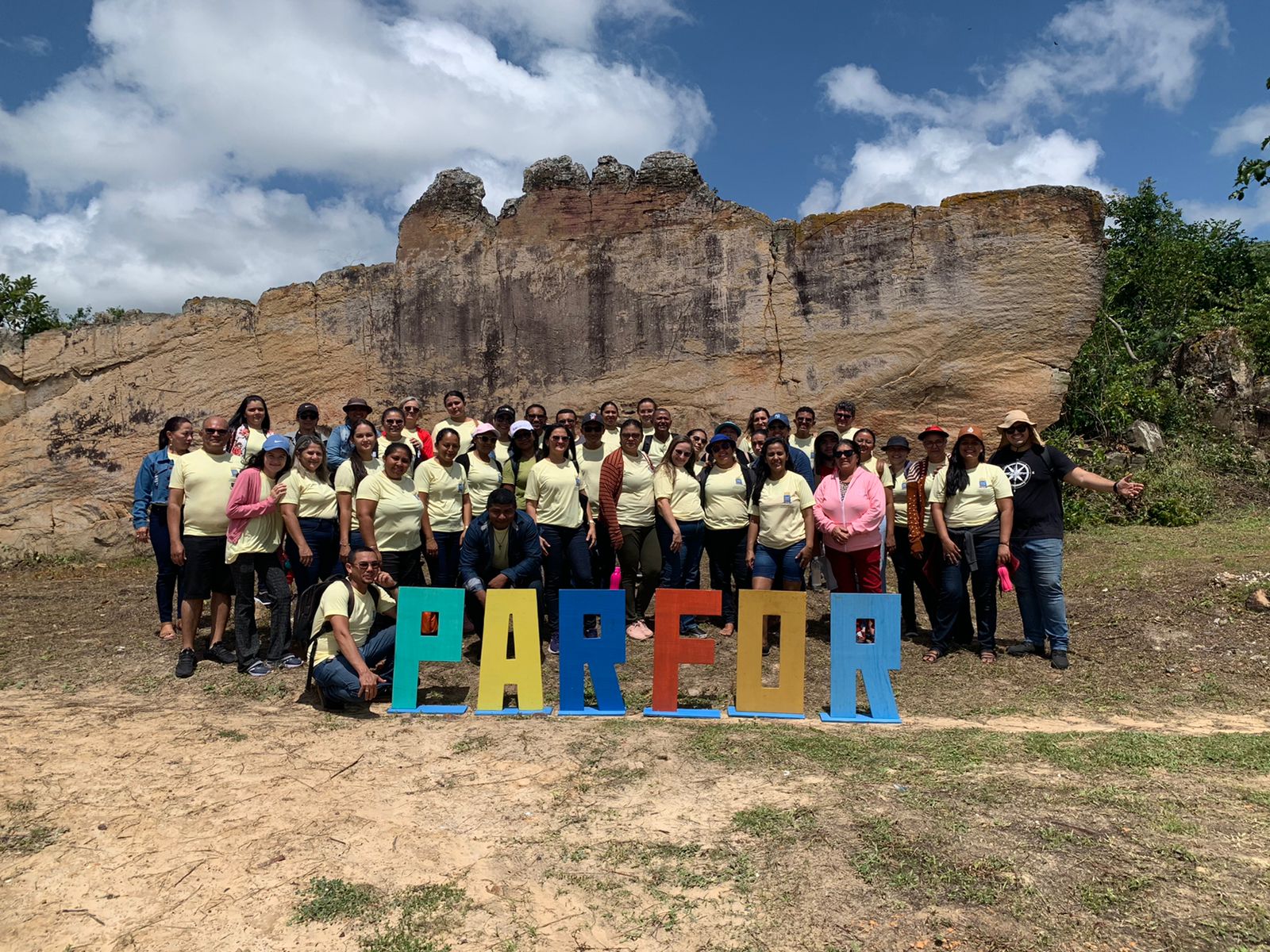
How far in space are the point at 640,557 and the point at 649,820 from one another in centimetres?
285

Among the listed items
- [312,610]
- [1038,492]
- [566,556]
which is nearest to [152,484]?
[312,610]

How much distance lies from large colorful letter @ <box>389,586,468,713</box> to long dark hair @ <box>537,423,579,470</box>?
1.45m

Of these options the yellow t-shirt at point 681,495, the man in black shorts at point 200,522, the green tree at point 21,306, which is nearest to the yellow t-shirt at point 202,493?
the man in black shorts at point 200,522

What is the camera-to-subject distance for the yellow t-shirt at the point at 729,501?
19.4 feet

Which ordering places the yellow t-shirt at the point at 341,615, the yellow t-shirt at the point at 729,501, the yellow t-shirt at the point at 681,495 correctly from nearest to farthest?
the yellow t-shirt at the point at 341,615, the yellow t-shirt at the point at 729,501, the yellow t-shirt at the point at 681,495

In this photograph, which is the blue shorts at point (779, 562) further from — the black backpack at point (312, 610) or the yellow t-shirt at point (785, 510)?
the black backpack at point (312, 610)

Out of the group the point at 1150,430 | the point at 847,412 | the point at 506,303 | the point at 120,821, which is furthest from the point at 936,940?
the point at 1150,430

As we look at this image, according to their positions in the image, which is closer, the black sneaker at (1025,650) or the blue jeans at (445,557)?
the black sneaker at (1025,650)

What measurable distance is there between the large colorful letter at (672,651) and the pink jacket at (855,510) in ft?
4.67

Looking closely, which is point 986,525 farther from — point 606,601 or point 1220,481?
point 1220,481

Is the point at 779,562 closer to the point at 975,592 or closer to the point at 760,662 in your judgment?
the point at 760,662

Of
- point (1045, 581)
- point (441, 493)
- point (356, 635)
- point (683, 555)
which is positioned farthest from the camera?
point (683, 555)

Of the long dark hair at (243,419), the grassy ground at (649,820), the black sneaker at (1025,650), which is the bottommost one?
the grassy ground at (649,820)

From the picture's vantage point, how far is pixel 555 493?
5.77m
